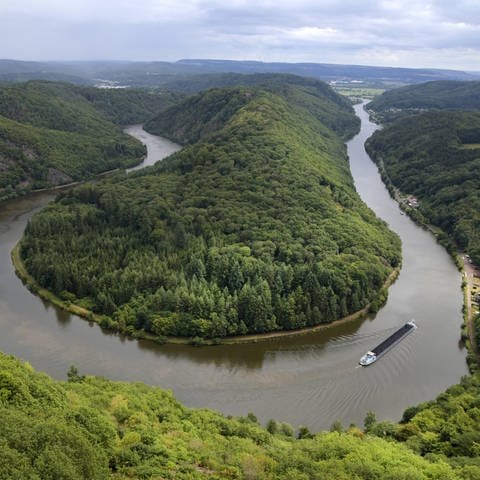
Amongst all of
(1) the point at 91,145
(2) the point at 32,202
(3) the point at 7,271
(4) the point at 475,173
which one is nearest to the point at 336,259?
(3) the point at 7,271

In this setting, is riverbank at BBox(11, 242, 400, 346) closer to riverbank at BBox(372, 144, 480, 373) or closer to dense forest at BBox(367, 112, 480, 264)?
riverbank at BBox(372, 144, 480, 373)

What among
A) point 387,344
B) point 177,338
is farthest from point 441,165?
point 177,338

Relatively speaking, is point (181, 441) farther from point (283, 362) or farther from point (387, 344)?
point (387, 344)

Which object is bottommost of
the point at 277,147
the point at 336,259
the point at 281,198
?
the point at 336,259

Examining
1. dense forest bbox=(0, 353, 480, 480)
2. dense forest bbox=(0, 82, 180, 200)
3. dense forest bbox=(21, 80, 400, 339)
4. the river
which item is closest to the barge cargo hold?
the river

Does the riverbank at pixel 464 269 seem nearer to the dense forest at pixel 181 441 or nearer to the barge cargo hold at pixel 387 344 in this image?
the barge cargo hold at pixel 387 344

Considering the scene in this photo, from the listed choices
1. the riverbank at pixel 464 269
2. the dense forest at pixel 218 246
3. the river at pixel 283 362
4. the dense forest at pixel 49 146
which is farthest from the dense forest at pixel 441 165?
the dense forest at pixel 49 146

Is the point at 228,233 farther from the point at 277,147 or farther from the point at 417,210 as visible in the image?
the point at 417,210
